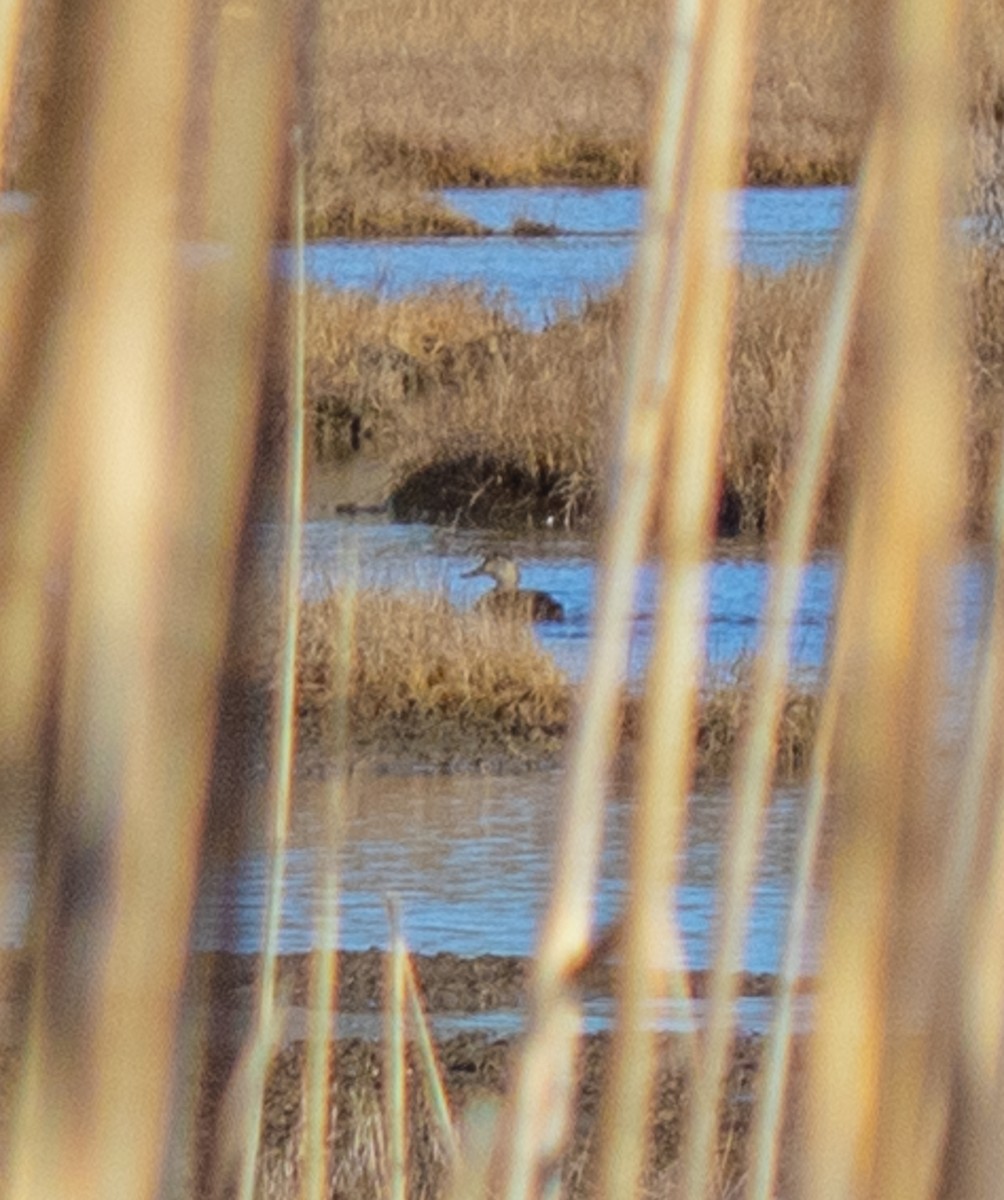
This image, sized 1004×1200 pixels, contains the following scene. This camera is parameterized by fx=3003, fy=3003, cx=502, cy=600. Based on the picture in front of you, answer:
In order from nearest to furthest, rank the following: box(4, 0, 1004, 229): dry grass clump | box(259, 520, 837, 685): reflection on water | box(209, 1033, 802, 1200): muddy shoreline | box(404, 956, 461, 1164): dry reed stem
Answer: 1. box(404, 956, 461, 1164): dry reed stem
2. box(209, 1033, 802, 1200): muddy shoreline
3. box(259, 520, 837, 685): reflection on water
4. box(4, 0, 1004, 229): dry grass clump

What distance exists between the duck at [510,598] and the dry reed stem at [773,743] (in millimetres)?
6888

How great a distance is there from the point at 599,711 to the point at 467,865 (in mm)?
5338

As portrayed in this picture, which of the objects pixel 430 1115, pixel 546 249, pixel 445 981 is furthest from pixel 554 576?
pixel 546 249

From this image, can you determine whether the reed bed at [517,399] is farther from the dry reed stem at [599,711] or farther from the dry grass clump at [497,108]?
the dry reed stem at [599,711]

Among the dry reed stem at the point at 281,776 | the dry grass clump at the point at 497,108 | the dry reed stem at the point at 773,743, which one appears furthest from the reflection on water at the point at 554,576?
the dry reed stem at the point at 773,743

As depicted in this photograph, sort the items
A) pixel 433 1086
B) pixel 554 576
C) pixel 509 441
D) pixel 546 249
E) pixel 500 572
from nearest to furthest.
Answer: pixel 433 1086 → pixel 500 572 → pixel 554 576 → pixel 509 441 → pixel 546 249

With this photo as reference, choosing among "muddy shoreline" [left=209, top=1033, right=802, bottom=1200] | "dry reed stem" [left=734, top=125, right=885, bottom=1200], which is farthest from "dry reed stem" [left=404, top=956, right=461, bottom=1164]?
"muddy shoreline" [left=209, top=1033, right=802, bottom=1200]

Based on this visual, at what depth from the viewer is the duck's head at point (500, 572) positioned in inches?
316

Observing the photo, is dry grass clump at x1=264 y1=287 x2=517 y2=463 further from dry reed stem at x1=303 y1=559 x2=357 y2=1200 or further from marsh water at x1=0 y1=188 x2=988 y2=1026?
dry reed stem at x1=303 y1=559 x2=357 y2=1200

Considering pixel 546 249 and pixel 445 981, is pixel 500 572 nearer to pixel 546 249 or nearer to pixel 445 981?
pixel 445 981

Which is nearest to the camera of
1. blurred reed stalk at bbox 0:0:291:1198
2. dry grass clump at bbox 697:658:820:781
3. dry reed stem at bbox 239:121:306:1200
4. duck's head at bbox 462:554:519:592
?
blurred reed stalk at bbox 0:0:291:1198

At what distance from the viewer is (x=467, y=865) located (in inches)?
233

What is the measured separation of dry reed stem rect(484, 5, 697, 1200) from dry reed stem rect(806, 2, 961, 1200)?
5 centimetres

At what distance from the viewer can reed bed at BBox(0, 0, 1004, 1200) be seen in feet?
1.78
